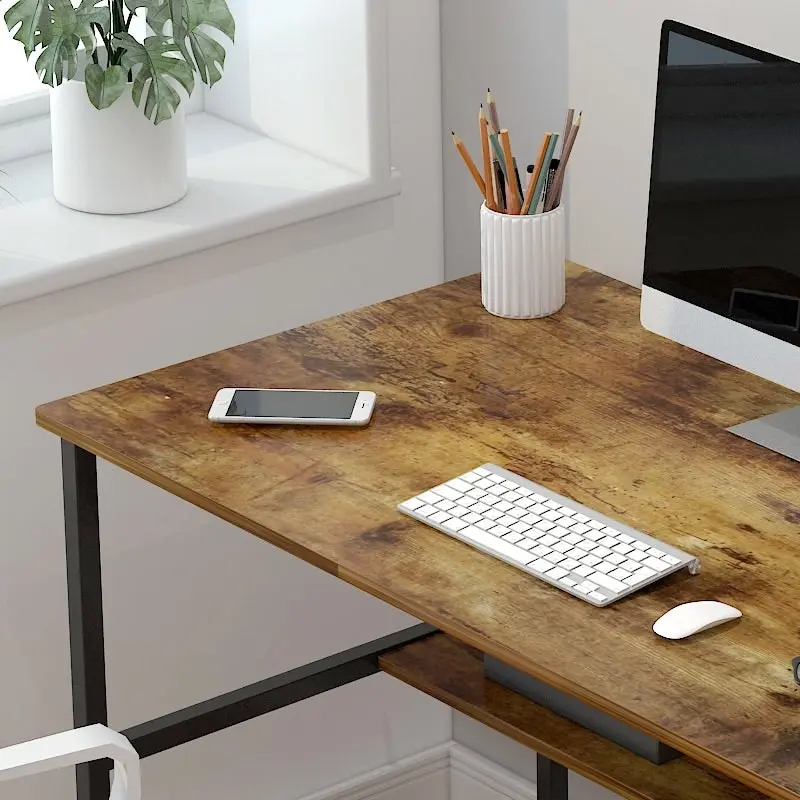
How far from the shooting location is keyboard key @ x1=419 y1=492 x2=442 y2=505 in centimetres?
164

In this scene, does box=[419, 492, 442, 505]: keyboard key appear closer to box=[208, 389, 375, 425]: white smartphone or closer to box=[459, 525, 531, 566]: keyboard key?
box=[459, 525, 531, 566]: keyboard key

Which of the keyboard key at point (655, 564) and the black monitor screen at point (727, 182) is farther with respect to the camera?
the black monitor screen at point (727, 182)

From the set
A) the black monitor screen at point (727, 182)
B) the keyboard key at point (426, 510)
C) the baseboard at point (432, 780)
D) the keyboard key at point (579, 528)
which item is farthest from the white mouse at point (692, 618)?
the baseboard at point (432, 780)

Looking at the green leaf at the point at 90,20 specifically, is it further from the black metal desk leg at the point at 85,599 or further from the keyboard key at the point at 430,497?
the keyboard key at the point at 430,497

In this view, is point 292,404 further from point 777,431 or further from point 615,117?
point 615,117

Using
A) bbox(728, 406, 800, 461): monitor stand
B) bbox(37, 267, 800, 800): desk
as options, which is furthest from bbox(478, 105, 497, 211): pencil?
bbox(728, 406, 800, 461): monitor stand

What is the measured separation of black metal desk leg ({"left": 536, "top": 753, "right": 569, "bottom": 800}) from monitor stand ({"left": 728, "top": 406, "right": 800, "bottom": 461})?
1.97ft

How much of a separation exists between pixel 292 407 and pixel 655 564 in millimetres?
469

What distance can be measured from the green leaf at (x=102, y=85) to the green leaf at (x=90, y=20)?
4 cm

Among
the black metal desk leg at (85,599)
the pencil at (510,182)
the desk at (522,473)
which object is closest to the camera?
the desk at (522,473)

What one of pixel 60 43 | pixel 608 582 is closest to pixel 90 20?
pixel 60 43

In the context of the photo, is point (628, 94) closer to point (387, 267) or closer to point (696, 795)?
point (387, 267)

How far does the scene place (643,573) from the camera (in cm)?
152

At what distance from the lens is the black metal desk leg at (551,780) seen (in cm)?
221
